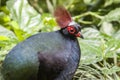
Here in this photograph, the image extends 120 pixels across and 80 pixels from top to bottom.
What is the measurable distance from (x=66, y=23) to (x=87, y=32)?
60cm

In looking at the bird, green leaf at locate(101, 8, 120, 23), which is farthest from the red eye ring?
green leaf at locate(101, 8, 120, 23)

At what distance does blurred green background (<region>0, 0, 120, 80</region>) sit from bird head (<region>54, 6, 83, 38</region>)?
246 mm

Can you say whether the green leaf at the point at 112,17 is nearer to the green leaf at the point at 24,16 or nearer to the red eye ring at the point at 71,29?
the green leaf at the point at 24,16

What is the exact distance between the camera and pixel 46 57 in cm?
161

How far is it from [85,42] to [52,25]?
33 cm

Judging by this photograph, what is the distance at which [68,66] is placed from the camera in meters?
1.67

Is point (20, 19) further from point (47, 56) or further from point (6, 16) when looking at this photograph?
point (47, 56)

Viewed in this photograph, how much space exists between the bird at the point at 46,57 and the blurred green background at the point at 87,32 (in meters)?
0.24

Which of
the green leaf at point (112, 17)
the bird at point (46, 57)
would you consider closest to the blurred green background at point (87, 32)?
the green leaf at point (112, 17)

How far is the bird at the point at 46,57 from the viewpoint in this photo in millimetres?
1613

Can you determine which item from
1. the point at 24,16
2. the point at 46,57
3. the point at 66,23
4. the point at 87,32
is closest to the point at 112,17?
the point at 87,32

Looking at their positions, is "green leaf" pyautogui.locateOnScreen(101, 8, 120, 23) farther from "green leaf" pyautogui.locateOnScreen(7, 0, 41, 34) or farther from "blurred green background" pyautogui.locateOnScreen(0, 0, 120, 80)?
"green leaf" pyautogui.locateOnScreen(7, 0, 41, 34)

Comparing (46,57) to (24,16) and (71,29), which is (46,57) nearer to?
(71,29)

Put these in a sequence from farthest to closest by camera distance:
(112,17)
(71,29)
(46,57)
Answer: (112,17)
(71,29)
(46,57)
